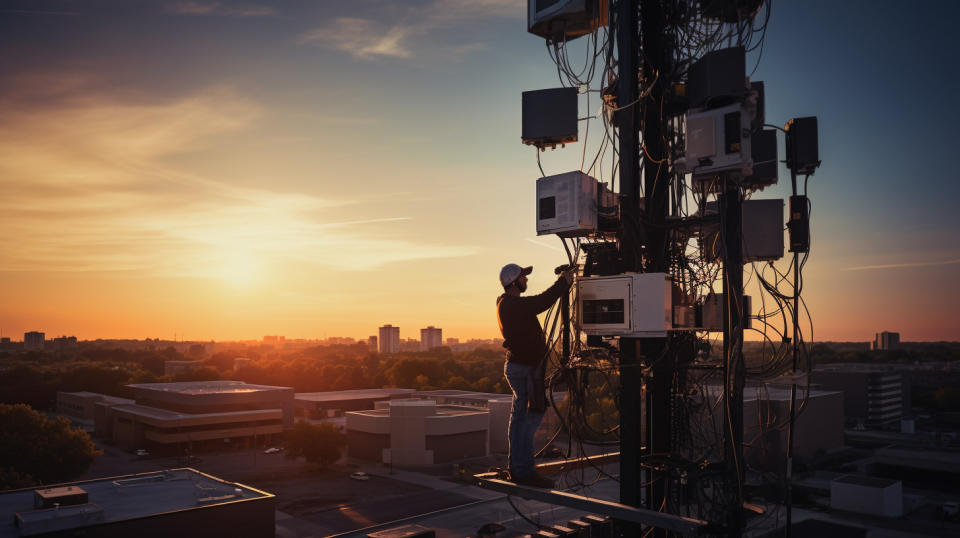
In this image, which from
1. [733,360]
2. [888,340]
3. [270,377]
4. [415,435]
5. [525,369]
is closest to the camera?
[525,369]

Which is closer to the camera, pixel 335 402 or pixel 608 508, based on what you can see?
pixel 608 508

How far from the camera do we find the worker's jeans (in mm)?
6945

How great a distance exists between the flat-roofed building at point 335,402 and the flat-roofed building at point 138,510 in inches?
1679

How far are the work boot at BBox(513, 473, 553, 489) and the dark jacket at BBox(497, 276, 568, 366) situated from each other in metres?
1.25

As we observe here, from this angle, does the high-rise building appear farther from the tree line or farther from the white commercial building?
the white commercial building

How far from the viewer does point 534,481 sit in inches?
270

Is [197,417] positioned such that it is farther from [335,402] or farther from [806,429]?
[806,429]

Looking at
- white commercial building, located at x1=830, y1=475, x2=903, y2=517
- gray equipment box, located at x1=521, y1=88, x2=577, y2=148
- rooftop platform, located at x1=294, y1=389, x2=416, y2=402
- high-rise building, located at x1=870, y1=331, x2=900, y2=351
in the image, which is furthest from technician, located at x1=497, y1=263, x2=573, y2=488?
high-rise building, located at x1=870, y1=331, x2=900, y2=351

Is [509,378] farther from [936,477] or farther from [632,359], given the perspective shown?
[936,477]

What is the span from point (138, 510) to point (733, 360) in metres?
24.5

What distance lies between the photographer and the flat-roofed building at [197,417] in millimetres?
52844

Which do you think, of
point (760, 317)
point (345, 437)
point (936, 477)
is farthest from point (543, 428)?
point (760, 317)

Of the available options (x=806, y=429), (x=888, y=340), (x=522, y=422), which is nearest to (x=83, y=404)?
(x=806, y=429)

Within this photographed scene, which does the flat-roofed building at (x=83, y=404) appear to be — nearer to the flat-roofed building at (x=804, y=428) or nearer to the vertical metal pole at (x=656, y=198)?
the flat-roofed building at (x=804, y=428)
